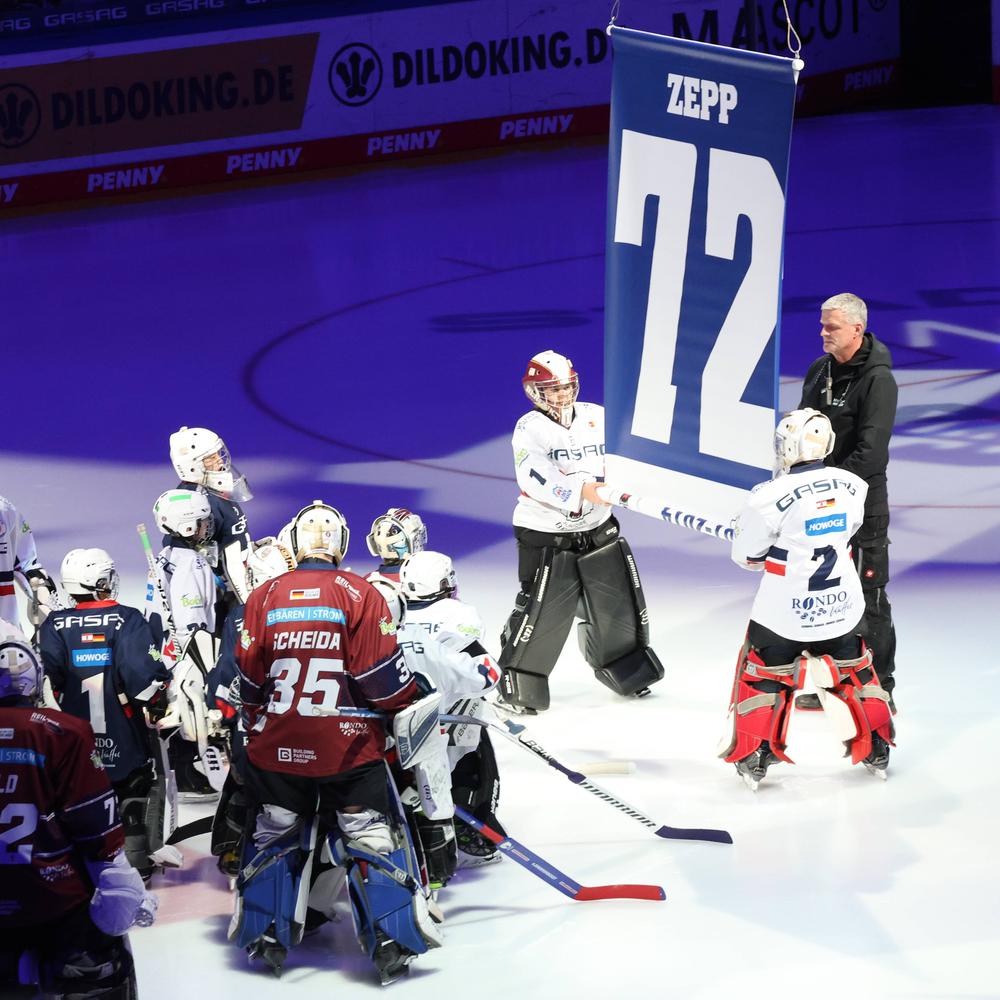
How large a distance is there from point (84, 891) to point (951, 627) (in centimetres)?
580

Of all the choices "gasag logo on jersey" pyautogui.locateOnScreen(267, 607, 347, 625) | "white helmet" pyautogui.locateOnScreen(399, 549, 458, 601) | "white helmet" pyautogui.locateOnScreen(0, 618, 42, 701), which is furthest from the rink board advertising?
"white helmet" pyautogui.locateOnScreen(0, 618, 42, 701)

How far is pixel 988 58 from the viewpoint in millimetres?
26266

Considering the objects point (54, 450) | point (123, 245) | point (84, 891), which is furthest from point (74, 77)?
point (84, 891)

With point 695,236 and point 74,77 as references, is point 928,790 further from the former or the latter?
point 74,77

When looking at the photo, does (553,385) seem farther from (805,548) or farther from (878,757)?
(878,757)

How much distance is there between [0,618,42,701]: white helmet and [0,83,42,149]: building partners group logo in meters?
17.3

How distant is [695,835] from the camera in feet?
22.8

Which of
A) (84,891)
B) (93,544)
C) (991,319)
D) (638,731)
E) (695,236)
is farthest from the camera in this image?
(991,319)

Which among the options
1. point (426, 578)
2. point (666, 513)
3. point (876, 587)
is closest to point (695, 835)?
point (666, 513)

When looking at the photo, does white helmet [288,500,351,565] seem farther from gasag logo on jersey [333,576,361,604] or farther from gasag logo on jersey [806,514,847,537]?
gasag logo on jersey [806,514,847,537]

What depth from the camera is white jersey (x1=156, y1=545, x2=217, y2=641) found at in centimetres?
→ 741

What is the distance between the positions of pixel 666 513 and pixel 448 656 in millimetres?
1544

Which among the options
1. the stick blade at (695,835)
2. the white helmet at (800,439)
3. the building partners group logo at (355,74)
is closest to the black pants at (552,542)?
the white helmet at (800,439)

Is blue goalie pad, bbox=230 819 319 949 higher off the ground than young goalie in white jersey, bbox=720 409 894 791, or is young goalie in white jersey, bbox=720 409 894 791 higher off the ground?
young goalie in white jersey, bbox=720 409 894 791
